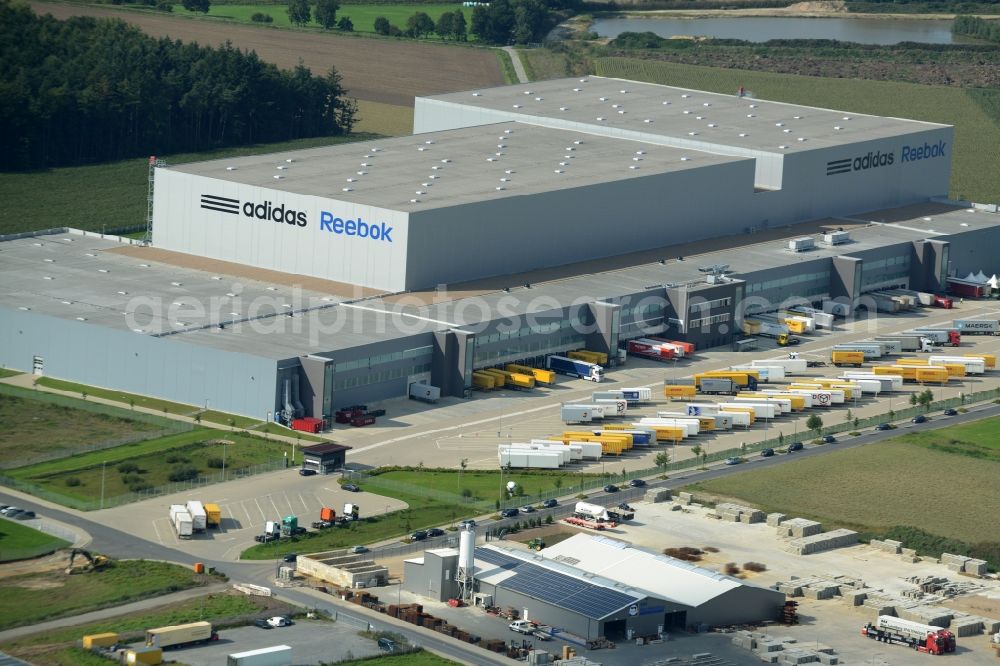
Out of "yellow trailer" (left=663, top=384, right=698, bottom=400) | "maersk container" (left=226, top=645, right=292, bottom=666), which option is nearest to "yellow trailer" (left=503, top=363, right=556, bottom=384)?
"yellow trailer" (left=663, top=384, right=698, bottom=400)

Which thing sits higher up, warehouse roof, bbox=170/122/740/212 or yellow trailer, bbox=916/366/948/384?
warehouse roof, bbox=170/122/740/212

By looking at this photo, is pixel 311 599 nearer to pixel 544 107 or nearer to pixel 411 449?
pixel 411 449

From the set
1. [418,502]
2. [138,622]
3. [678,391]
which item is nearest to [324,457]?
[418,502]

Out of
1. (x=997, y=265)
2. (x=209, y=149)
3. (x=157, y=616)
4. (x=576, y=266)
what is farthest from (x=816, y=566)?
(x=209, y=149)

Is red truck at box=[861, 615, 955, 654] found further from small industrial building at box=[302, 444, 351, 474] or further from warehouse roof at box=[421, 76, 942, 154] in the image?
warehouse roof at box=[421, 76, 942, 154]

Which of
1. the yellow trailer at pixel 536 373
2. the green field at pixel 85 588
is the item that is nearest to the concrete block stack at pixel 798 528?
the green field at pixel 85 588

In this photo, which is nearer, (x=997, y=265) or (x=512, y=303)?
(x=512, y=303)

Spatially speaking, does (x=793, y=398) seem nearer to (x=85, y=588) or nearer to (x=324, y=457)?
(x=324, y=457)
